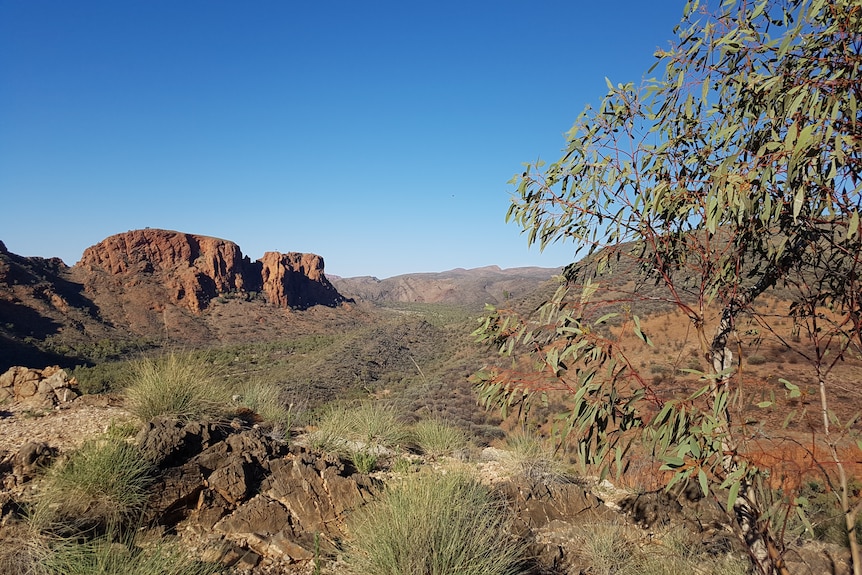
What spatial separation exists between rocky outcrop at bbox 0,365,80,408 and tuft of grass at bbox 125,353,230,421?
39.9 inches

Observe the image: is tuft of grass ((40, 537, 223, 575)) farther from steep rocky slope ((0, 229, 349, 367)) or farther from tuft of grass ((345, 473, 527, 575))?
steep rocky slope ((0, 229, 349, 367))

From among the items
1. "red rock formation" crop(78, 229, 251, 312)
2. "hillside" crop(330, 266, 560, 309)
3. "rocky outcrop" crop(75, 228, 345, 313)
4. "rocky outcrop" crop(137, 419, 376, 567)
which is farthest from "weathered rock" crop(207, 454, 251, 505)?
"hillside" crop(330, 266, 560, 309)

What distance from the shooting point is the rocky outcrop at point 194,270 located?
50.8m

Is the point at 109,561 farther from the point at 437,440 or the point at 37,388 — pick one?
the point at 437,440

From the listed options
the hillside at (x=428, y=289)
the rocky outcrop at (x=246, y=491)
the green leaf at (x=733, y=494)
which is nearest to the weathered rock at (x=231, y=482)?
the rocky outcrop at (x=246, y=491)

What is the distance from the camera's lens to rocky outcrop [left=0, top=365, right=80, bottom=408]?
6.01 meters

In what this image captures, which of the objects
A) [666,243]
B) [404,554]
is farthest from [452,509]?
[666,243]

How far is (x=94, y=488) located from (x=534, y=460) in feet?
16.5

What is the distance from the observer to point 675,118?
2.95 metres

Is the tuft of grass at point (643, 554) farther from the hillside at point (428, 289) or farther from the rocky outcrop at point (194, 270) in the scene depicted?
the hillside at point (428, 289)

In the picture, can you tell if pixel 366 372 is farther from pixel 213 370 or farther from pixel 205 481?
pixel 205 481

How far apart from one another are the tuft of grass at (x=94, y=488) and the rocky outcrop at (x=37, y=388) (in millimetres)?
2573

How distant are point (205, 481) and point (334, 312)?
64.5 metres

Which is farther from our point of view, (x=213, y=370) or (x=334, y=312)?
(x=334, y=312)
